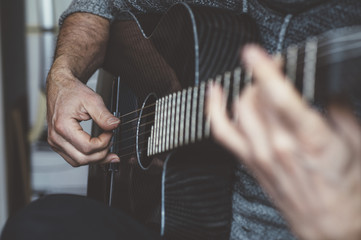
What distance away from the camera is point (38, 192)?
7.36ft

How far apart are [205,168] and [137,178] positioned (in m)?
0.21

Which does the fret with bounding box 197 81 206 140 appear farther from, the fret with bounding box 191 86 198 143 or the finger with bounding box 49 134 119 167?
the finger with bounding box 49 134 119 167

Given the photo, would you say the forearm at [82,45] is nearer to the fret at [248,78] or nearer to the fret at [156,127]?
the fret at [156,127]

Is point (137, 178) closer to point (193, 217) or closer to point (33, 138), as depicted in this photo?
point (193, 217)

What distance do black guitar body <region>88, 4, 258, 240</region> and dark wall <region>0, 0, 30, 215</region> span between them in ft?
4.11

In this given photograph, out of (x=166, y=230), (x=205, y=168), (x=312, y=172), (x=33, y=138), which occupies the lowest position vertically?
(x=33, y=138)

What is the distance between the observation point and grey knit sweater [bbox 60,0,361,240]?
593 mm

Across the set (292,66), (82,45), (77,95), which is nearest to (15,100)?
(82,45)

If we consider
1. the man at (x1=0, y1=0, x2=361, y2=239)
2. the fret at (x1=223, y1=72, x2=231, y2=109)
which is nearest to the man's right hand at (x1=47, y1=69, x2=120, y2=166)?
the man at (x1=0, y1=0, x2=361, y2=239)

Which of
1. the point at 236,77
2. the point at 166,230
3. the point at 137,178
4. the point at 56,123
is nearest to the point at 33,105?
the point at 56,123

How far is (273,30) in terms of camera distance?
0.65m

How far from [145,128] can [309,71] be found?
0.42 m

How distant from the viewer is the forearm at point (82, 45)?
3.46ft

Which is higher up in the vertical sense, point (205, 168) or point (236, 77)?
point (236, 77)
